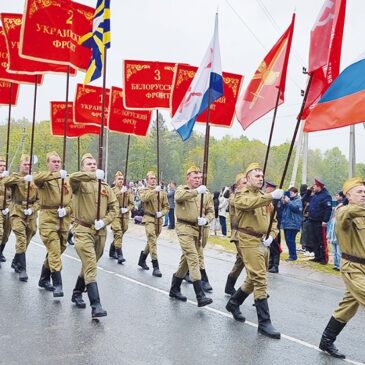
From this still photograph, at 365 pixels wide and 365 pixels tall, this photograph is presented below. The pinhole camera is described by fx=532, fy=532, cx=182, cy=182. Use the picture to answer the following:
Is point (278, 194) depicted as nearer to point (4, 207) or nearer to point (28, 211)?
point (28, 211)

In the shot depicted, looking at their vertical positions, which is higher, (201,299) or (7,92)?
(7,92)

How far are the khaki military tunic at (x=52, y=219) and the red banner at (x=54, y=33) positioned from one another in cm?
240

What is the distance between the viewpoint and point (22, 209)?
29.8 ft

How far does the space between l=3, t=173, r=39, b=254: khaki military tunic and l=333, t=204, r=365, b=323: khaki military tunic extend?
216 inches

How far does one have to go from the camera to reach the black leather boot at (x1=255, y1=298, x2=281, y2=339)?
594cm

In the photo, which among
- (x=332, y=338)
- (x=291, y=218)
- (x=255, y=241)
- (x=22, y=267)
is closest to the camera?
(x=332, y=338)

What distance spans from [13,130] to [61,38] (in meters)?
73.3

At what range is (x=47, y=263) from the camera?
8.00 metres

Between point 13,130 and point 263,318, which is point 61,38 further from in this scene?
point 13,130

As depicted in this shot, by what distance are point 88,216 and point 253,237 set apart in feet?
6.95

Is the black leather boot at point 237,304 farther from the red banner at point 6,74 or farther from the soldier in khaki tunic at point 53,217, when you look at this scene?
the red banner at point 6,74

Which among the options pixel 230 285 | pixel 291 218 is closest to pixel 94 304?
pixel 230 285

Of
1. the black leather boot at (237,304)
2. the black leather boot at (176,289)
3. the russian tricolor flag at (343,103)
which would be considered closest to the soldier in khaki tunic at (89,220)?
the black leather boot at (176,289)

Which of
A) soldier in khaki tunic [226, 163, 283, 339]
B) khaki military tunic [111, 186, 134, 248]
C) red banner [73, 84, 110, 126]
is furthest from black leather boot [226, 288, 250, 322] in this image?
red banner [73, 84, 110, 126]
